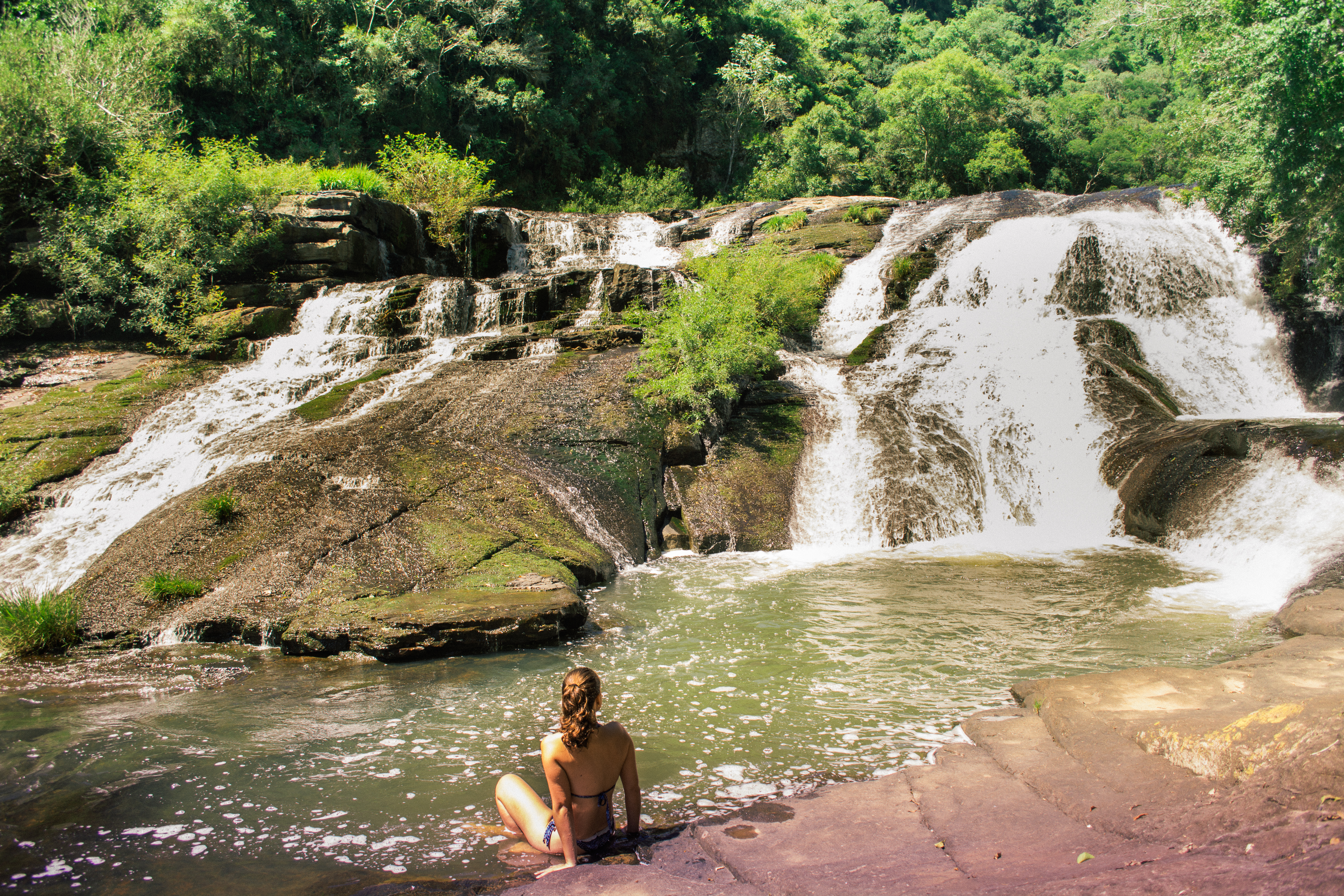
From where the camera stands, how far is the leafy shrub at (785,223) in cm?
2317

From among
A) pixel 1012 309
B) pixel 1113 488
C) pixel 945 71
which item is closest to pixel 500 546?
pixel 1113 488

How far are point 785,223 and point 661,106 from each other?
17.9m

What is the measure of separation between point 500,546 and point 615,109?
98.8ft

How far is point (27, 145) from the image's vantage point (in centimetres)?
1644

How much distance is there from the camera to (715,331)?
45.0 feet

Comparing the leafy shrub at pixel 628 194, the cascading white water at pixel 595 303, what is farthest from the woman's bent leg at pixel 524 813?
the leafy shrub at pixel 628 194

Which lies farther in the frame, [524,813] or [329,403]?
[329,403]

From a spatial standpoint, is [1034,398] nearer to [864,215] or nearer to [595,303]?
[595,303]

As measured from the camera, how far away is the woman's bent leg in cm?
393

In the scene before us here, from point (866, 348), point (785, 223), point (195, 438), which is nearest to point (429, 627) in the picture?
point (195, 438)

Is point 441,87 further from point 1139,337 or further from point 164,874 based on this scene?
point 164,874

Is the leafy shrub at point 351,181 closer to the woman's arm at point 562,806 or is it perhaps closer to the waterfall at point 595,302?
the waterfall at point 595,302

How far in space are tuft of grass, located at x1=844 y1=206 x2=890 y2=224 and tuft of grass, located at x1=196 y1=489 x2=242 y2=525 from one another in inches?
762

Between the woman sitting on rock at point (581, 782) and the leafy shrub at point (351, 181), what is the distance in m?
19.4
